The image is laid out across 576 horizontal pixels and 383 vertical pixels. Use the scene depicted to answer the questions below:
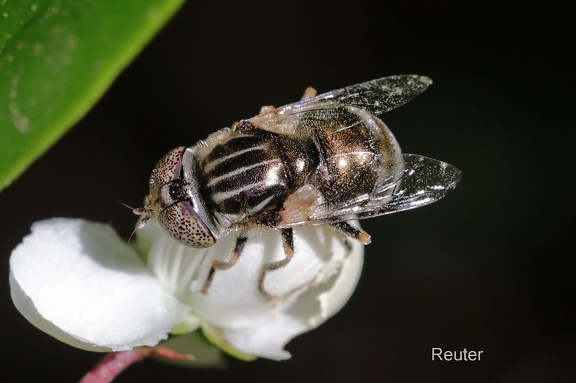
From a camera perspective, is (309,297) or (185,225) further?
(309,297)

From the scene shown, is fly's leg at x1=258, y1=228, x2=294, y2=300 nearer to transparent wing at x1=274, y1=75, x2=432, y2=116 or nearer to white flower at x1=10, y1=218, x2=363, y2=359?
white flower at x1=10, y1=218, x2=363, y2=359

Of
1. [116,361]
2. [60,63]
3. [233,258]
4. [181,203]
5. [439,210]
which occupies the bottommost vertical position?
[439,210]

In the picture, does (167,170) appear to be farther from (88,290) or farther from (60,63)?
(60,63)

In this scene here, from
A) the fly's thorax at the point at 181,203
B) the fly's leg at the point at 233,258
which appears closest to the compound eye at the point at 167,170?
the fly's thorax at the point at 181,203

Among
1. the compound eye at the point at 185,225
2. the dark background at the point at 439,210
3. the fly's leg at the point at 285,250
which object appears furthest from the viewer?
the dark background at the point at 439,210

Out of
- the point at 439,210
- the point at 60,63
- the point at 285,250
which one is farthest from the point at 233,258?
the point at 439,210

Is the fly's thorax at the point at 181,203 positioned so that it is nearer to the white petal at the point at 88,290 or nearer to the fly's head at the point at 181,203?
the fly's head at the point at 181,203
